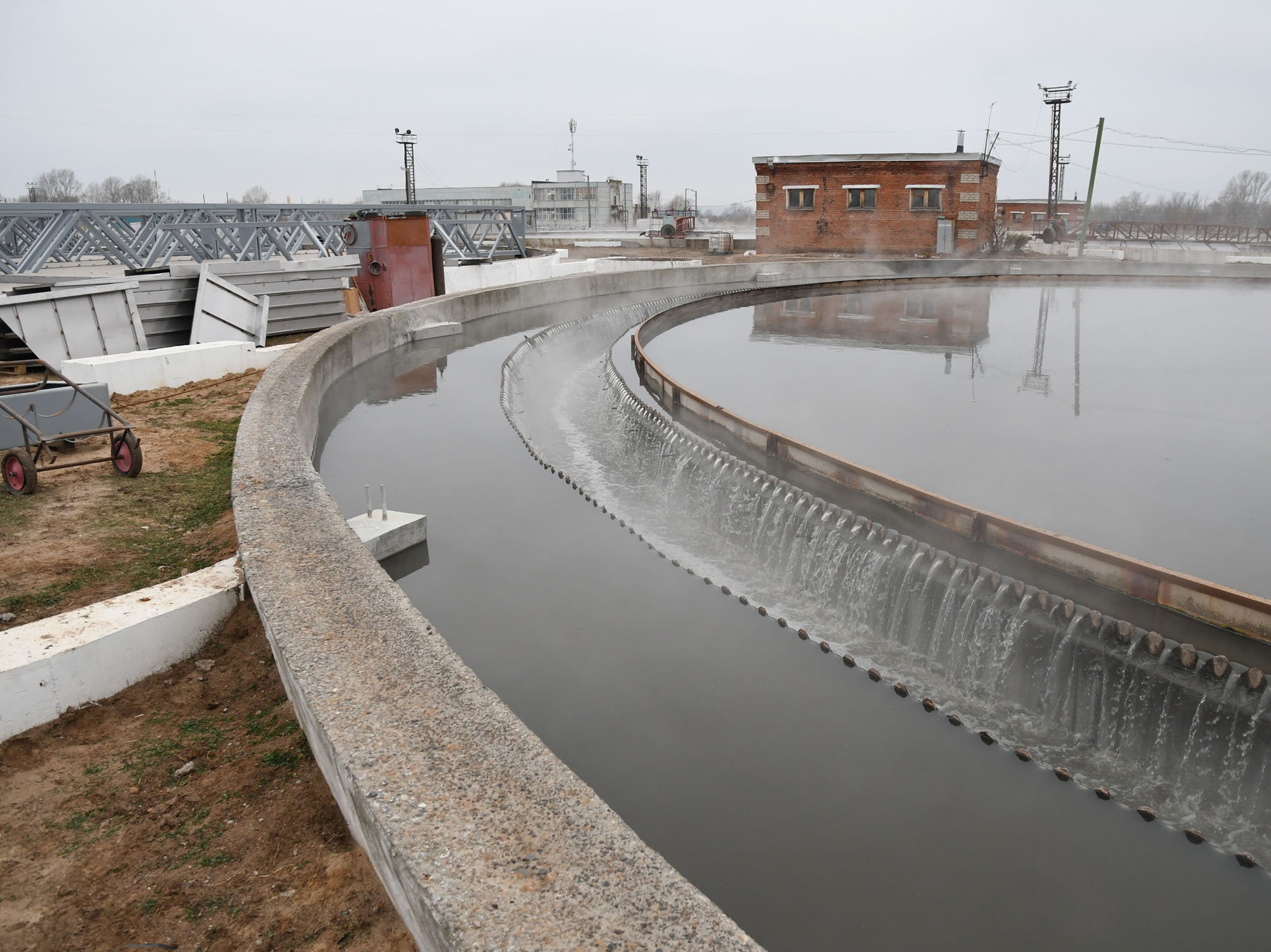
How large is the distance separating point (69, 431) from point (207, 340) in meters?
6.24

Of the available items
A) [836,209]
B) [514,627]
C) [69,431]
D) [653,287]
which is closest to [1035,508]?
[514,627]

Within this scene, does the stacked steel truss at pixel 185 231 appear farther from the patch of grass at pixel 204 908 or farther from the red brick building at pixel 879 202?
the patch of grass at pixel 204 908

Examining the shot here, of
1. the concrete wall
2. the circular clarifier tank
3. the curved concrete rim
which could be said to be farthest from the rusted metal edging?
the concrete wall

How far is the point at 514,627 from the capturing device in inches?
244

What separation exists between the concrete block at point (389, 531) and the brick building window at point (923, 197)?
105 ft

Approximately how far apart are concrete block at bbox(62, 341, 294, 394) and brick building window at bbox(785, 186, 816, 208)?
27227 millimetres

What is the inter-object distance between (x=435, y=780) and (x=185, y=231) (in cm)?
2274

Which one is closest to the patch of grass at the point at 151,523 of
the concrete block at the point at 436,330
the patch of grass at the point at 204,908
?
the patch of grass at the point at 204,908

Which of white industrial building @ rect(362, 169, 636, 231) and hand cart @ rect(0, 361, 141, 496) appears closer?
hand cart @ rect(0, 361, 141, 496)

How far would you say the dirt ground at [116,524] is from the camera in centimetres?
538

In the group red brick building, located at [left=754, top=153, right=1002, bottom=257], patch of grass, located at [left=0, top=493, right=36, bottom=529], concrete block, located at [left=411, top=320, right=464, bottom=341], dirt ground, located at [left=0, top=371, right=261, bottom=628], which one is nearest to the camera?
dirt ground, located at [left=0, top=371, right=261, bottom=628]

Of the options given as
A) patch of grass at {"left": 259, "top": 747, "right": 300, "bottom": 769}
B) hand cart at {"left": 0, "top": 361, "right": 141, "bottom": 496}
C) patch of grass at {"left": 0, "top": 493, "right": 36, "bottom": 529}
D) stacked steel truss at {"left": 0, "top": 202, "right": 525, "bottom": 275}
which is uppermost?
stacked steel truss at {"left": 0, "top": 202, "right": 525, "bottom": 275}

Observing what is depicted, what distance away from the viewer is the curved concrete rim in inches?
92.8

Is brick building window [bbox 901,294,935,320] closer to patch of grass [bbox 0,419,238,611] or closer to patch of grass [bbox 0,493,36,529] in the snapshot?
patch of grass [bbox 0,419,238,611]
